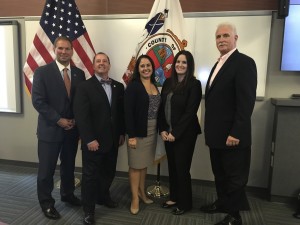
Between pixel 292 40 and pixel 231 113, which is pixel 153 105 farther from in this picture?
pixel 292 40

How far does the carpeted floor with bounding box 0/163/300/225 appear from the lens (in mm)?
2410

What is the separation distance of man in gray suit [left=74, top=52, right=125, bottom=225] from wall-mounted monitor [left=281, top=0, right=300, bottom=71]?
1.73m

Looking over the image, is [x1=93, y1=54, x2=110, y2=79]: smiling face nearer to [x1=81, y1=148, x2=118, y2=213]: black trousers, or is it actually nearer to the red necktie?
the red necktie

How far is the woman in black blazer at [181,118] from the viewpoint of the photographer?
2.34 metres

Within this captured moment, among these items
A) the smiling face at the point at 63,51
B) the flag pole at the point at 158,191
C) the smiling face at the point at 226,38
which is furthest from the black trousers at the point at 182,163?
the smiling face at the point at 63,51

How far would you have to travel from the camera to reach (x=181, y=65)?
7.71 ft

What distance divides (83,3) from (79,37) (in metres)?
0.53

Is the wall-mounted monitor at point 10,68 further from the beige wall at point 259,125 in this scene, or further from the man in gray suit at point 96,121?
the man in gray suit at point 96,121

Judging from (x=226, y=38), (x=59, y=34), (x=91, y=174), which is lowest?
(x=91, y=174)

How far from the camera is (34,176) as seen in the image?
135 inches

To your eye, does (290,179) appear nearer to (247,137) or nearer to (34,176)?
(247,137)

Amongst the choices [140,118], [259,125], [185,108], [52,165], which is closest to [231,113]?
[185,108]

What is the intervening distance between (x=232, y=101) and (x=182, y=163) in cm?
73

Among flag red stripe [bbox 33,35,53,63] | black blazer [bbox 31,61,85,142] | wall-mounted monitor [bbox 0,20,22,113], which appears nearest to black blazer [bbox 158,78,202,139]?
black blazer [bbox 31,61,85,142]
